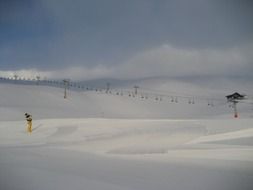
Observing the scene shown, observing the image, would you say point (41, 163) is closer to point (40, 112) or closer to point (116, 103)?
Result: point (40, 112)

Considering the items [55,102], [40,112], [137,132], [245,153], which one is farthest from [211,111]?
[245,153]

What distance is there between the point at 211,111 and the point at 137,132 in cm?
5639

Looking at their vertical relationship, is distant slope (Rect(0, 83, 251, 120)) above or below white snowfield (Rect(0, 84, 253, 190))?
above

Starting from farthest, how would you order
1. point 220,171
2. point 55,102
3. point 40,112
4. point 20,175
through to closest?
1. point 55,102
2. point 40,112
3. point 220,171
4. point 20,175

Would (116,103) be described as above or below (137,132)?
above

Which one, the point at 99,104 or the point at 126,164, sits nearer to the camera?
the point at 126,164

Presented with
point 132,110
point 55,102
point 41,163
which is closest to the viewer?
point 41,163

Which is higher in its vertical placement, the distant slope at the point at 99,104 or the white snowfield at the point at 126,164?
the distant slope at the point at 99,104

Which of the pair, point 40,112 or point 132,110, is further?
point 132,110

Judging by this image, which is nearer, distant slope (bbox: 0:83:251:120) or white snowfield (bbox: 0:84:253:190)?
white snowfield (bbox: 0:84:253:190)

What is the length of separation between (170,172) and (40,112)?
1649 inches

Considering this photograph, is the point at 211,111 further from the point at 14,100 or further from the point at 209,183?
the point at 209,183

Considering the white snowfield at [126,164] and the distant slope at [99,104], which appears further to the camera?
the distant slope at [99,104]

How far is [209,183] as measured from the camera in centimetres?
632
